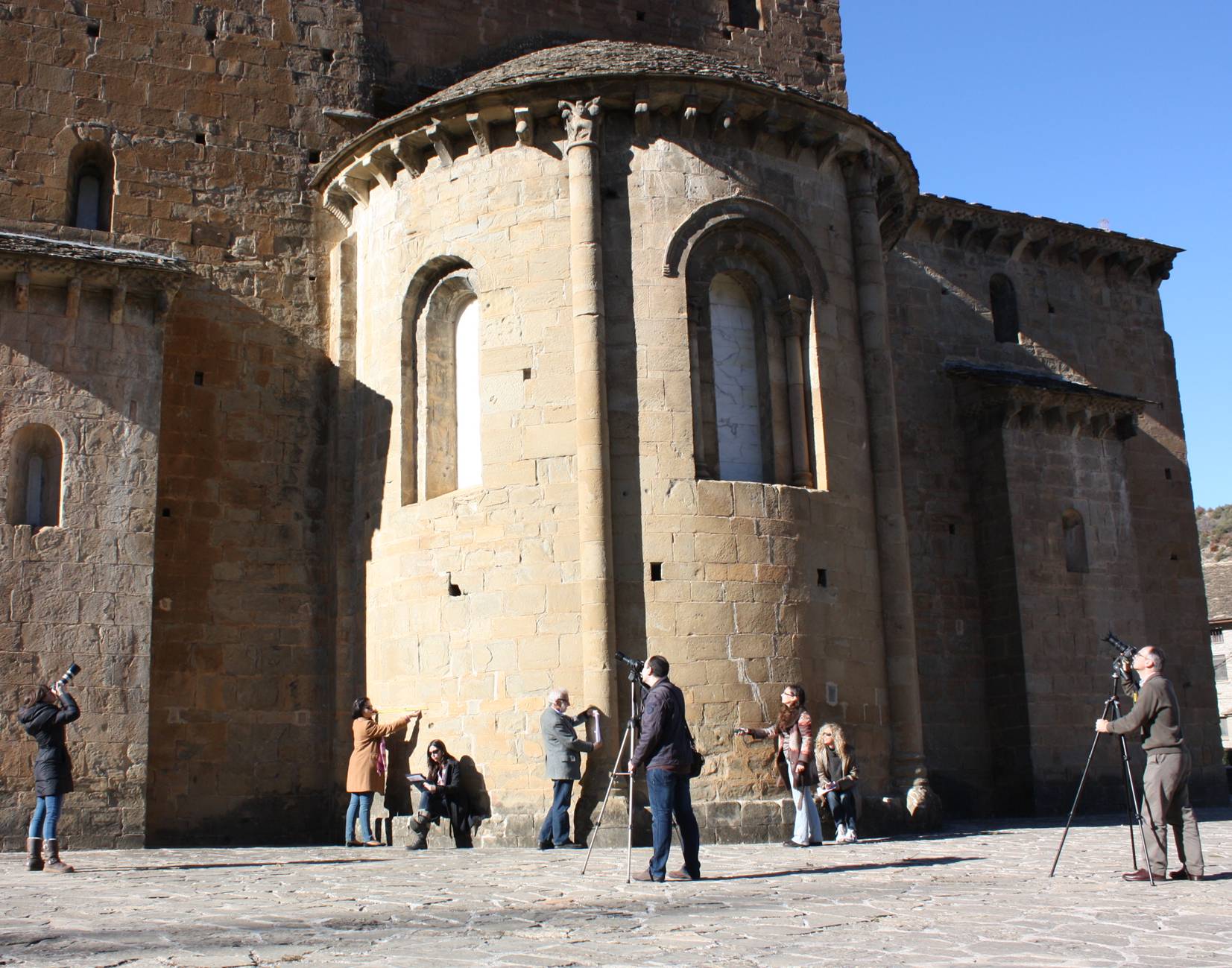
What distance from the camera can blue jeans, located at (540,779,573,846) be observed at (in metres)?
13.2

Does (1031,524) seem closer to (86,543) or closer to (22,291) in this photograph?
(86,543)

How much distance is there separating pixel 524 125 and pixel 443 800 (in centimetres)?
740

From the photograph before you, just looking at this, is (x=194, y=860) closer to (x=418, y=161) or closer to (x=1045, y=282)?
(x=418, y=161)

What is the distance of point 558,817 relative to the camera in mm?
13234

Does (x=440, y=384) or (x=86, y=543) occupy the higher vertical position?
(x=440, y=384)

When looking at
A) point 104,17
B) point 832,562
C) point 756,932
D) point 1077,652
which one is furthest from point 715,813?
point 104,17

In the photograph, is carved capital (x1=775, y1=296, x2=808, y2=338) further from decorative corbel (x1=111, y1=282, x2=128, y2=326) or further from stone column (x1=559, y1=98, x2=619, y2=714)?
decorative corbel (x1=111, y1=282, x2=128, y2=326)

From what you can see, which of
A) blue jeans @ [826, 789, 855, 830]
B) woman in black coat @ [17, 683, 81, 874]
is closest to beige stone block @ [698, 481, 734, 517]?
blue jeans @ [826, 789, 855, 830]

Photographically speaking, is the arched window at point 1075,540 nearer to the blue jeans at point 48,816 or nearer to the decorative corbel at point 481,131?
the decorative corbel at point 481,131

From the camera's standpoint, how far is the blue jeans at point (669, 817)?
31.5ft

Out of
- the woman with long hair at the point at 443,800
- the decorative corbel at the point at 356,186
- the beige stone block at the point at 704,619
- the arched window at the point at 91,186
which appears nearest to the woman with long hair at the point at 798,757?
→ the beige stone block at the point at 704,619

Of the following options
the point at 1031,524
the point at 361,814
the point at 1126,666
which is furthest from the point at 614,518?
the point at 1031,524

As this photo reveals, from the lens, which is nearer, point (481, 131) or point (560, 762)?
point (560, 762)

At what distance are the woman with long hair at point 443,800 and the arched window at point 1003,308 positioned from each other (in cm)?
1284
